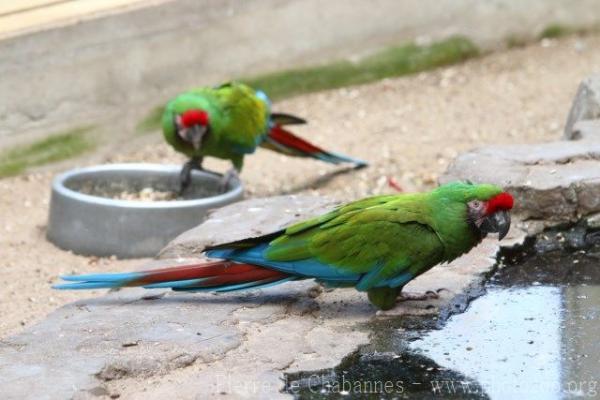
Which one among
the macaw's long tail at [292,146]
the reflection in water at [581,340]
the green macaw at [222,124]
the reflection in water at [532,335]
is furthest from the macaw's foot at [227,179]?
the reflection in water at [581,340]

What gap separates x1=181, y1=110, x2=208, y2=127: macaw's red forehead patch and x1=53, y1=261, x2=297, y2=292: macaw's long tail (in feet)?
5.13

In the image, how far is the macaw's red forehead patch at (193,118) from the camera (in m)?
4.29

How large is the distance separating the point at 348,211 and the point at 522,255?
2.13 ft

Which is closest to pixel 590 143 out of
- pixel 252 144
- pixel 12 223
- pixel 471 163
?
pixel 471 163

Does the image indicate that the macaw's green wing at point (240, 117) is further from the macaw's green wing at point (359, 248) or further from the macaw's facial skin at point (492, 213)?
the macaw's facial skin at point (492, 213)

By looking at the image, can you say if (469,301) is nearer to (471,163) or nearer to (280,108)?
(471,163)

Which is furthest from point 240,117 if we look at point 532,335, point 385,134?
point 532,335

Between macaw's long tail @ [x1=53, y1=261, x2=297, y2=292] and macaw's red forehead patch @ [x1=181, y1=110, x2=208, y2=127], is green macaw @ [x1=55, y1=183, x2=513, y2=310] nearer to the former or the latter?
macaw's long tail @ [x1=53, y1=261, x2=297, y2=292]

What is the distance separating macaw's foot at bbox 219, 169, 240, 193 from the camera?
449 cm

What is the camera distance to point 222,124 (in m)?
4.46

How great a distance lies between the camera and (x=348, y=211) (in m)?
2.80

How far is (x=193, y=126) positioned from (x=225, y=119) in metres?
0.21

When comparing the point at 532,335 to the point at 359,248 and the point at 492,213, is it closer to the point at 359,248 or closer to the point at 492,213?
the point at 492,213

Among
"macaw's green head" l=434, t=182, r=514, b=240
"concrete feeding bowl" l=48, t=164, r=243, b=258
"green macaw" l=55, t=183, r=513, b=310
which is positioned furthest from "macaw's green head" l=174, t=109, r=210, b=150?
"macaw's green head" l=434, t=182, r=514, b=240
